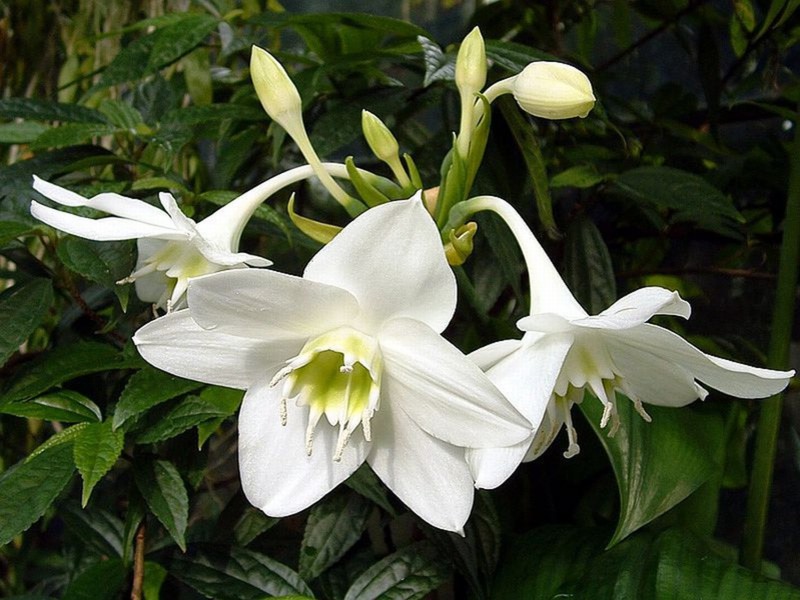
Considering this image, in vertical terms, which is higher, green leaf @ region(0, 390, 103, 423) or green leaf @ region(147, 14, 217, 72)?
green leaf @ region(147, 14, 217, 72)

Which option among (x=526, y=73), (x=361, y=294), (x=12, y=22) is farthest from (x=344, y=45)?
(x=12, y=22)

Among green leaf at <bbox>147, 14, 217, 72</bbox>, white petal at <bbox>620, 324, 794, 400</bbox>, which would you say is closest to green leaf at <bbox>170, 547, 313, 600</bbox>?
white petal at <bbox>620, 324, 794, 400</bbox>

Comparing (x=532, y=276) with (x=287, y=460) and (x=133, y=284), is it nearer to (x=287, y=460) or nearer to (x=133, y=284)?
(x=287, y=460)

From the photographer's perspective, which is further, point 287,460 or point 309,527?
point 309,527

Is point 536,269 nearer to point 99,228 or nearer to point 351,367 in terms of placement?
point 351,367

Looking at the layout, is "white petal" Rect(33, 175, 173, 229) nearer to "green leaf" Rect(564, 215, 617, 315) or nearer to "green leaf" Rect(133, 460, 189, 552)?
"green leaf" Rect(133, 460, 189, 552)

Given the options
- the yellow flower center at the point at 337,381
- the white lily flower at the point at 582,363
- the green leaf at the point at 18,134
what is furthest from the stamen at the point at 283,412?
the green leaf at the point at 18,134

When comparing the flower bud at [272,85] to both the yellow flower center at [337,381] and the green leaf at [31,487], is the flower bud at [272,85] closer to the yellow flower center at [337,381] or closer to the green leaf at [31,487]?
the yellow flower center at [337,381]
